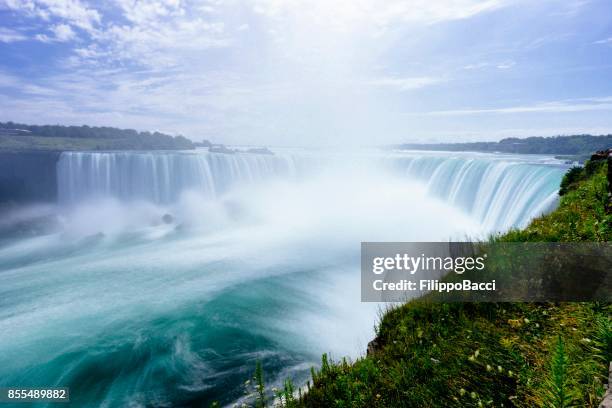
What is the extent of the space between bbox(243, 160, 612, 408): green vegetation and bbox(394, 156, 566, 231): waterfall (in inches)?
463

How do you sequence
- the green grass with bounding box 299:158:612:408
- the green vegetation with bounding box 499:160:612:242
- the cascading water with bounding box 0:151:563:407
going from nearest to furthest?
the green grass with bounding box 299:158:612:408
the green vegetation with bounding box 499:160:612:242
the cascading water with bounding box 0:151:563:407

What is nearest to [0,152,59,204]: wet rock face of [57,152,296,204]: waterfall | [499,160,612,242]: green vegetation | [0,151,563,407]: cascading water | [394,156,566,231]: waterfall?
[57,152,296,204]: waterfall

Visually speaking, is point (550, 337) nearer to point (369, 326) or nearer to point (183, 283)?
point (369, 326)

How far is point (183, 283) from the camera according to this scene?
20.5m

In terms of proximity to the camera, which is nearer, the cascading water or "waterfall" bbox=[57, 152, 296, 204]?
the cascading water

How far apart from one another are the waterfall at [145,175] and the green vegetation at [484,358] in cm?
4461

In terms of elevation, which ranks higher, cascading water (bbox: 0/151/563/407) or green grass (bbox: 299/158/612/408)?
green grass (bbox: 299/158/612/408)

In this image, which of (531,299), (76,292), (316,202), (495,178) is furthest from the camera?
(316,202)

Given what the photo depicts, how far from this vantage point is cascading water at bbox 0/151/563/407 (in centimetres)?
1212

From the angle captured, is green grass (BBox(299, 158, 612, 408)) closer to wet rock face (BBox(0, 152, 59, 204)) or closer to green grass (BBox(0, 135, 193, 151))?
wet rock face (BBox(0, 152, 59, 204))

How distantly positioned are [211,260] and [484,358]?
23.5 metres

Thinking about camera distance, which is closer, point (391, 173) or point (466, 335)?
point (466, 335)

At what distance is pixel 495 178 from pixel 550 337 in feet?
96.3

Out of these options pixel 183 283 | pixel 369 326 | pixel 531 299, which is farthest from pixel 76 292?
pixel 531 299
